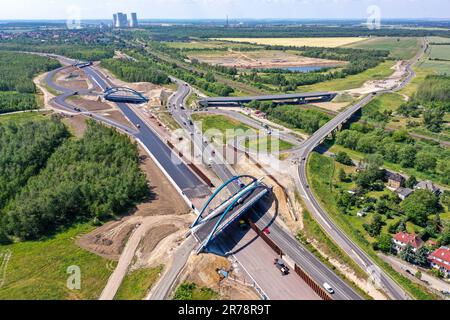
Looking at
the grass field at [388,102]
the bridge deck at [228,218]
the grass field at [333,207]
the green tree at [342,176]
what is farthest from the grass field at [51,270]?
the grass field at [388,102]

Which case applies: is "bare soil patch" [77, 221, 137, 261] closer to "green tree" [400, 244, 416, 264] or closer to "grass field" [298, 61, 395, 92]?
"green tree" [400, 244, 416, 264]

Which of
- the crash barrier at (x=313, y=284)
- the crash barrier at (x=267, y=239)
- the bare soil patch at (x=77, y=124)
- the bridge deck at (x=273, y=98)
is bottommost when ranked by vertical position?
the crash barrier at (x=313, y=284)

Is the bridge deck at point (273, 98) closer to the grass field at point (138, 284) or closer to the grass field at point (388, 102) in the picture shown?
the grass field at point (388, 102)

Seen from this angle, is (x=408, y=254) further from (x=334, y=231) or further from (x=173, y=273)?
(x=173, y=273)

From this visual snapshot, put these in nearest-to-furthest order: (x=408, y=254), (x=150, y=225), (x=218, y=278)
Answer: (x=218, y=278), (x=408, y=254), (x=150, y=225)

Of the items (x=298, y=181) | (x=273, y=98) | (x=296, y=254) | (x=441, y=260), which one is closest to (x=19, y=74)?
(x=273, y=98)

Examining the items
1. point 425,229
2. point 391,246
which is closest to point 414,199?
point 425,229

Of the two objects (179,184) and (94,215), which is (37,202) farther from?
(179,184)
